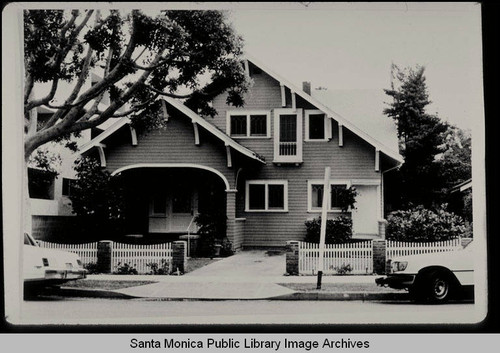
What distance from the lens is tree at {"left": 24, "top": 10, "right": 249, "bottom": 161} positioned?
8.14 m

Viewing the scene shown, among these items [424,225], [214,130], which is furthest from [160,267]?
[424,225]

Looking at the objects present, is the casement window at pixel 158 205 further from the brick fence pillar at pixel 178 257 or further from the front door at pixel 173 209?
the brick fence pillar at pixel 178 257

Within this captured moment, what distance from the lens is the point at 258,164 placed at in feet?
30.5

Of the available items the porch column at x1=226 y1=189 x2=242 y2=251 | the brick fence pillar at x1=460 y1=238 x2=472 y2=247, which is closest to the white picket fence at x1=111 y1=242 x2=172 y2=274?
the porch column at x1=226 y1=189 x2=242 y2=251

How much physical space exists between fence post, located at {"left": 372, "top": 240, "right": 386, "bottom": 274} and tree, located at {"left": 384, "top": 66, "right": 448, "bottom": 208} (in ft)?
1.82

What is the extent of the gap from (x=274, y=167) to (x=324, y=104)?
1059 mm

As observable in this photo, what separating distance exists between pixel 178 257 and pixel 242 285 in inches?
37.9

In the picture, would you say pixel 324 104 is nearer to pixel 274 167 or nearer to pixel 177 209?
pixel 274 167

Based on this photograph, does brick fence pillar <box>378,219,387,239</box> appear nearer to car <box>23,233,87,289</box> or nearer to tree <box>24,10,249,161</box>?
tree <box>24,10,249,161</box>

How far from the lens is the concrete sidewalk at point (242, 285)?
844cm

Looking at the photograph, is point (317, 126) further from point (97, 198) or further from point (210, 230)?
point (97, 198)

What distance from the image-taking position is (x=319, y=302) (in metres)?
8.40

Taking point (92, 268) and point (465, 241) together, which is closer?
point (465, 241)

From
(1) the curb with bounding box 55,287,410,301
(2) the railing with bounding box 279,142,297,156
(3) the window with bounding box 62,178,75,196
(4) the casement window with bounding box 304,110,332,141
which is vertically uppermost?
(4) the casement window with bounding box 304,110,332,141
